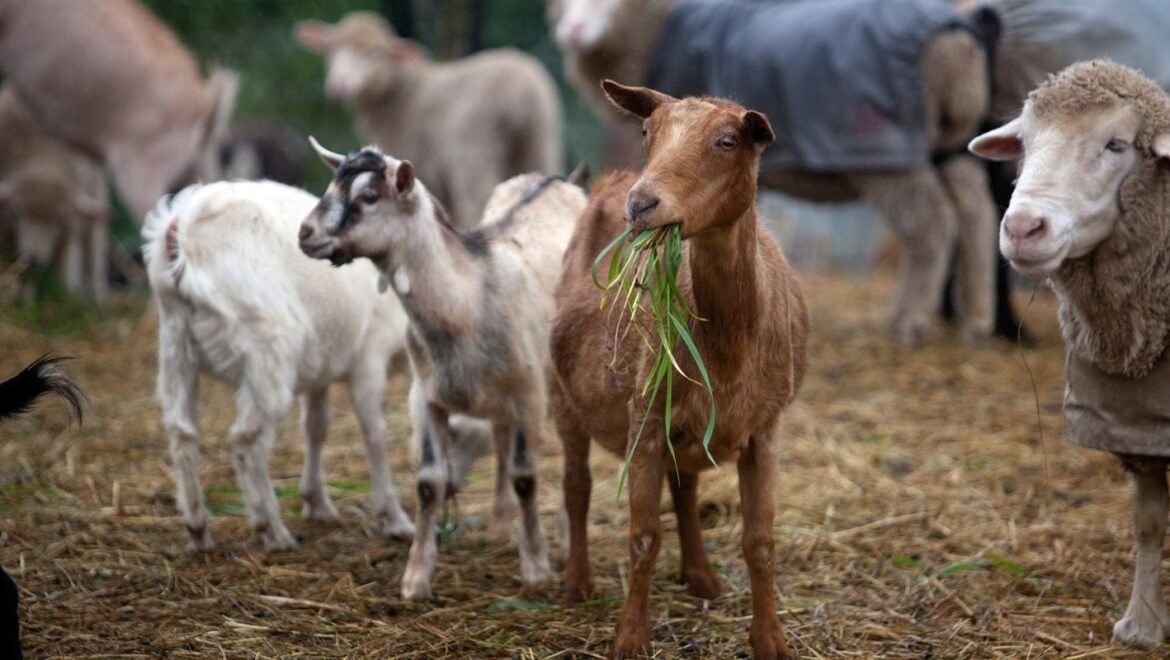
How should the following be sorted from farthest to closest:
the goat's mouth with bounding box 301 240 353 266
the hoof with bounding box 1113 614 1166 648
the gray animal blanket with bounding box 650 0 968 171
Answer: the gray animal blanket with bounding box 650 0 968 171
the goat's mouth with bounding box 301 240 353 266
the hoof with bounding box 1113 614 1166 648

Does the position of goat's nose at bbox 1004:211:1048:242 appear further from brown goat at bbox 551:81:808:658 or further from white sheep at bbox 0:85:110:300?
white sheep at bbox 0:85:110:300

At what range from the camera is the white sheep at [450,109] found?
10.3 m

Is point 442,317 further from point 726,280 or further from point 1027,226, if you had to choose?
point 1027,226

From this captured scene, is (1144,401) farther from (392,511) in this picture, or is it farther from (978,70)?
(978,70)

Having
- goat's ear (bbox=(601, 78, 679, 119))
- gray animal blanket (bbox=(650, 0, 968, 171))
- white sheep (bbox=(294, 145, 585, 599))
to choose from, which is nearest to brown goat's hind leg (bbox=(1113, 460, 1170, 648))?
goat's ear (bbox=(601, 78, 679, 119))

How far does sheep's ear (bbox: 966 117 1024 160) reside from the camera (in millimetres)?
3955

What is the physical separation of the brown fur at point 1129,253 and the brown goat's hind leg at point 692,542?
140 centimetres

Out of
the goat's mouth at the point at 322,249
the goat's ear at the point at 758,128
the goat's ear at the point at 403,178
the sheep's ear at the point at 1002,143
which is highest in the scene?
the goat's ear at the point at 758,128

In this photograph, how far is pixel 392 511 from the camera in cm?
502

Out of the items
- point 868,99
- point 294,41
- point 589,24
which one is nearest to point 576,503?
point 868,99

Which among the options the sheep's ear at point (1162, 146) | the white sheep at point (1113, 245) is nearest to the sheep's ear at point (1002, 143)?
the white sheep at point (1113, 245)

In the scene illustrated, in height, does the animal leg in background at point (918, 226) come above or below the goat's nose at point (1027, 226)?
below

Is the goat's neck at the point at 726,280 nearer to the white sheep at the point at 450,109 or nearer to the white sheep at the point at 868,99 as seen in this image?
the white sheep at the point at 868,99

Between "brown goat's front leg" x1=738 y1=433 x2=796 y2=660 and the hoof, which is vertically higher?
"brown goat's front leg" x1=738 y1=433 x2=796 y2=660
